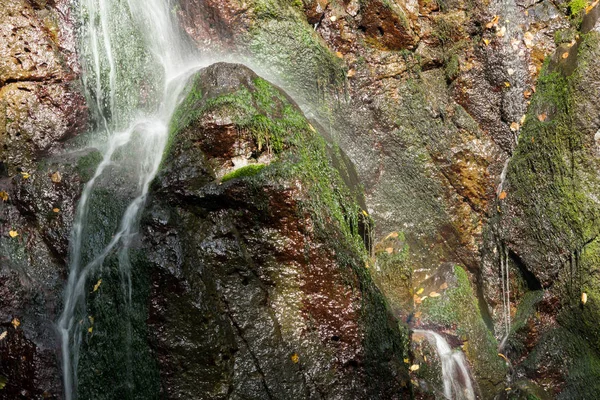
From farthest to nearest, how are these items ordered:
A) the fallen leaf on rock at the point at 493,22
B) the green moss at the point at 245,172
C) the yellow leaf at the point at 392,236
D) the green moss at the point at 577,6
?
1. the fallen leaf on rock at the point at 493,22
2. the yellow leaf at the point at 392,236
3. the green moss at the point at 577,6
4. the green moss at the point at 245,172

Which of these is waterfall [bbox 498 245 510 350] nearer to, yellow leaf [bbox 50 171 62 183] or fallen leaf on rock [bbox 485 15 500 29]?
fallen leaf on rock [bbox 485 15 500 29]

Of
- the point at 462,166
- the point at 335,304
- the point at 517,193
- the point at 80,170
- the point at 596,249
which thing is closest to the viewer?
the point at 335,304

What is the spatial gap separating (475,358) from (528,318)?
2.40 ft

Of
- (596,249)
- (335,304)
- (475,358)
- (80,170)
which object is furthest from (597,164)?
(80,170)

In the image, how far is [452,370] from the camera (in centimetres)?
553

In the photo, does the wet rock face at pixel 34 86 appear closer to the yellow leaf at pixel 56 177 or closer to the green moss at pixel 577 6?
the yellow leaf at pixel 56 177

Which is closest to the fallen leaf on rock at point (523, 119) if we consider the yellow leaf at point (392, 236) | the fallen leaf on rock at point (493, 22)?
the fallen leaf on rock at point (493, 22)

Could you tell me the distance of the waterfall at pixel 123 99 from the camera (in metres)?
5.20

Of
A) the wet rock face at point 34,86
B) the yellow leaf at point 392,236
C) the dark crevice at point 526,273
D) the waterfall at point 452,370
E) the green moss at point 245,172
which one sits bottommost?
the waterfall at point 452,370

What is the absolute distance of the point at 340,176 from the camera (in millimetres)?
5621

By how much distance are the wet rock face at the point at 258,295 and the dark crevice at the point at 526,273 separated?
203 centimetres

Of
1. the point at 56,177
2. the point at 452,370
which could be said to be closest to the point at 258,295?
the point at 452,370

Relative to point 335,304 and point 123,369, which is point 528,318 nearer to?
point 335,304

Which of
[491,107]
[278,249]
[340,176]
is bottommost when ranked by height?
[278,249]
